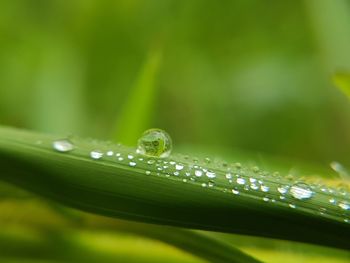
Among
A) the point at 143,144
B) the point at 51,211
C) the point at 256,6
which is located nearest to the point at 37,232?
the point at 51,211

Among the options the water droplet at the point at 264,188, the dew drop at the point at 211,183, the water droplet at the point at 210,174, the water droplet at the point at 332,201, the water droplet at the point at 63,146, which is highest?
the water droplet at the point at 63,146

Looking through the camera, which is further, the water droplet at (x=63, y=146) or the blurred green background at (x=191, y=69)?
the blurred green background at (x=191, y=69)

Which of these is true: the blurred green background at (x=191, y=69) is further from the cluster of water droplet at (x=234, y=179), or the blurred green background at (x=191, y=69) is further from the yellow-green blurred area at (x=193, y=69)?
the cluster of water droplet at (x=234, y=179)

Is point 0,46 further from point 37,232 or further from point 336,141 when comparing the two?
point 37,232

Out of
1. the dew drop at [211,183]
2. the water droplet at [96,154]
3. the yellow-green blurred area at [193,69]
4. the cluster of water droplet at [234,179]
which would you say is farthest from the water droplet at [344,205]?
the yellow-green blurred area at [193,69]

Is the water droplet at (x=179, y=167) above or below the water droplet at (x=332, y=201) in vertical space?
above

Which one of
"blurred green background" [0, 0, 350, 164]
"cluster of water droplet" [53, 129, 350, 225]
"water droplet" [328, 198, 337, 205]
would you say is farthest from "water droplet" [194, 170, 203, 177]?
"blurred green background" [0, 0, 350, 164]
